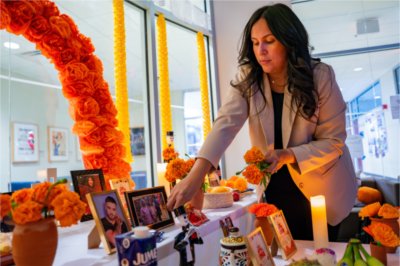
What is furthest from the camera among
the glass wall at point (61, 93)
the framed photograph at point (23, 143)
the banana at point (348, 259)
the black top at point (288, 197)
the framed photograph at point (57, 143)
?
the framed photograph at point (57, 143)

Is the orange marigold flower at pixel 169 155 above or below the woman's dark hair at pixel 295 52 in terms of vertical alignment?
below

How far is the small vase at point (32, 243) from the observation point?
0.69 metres

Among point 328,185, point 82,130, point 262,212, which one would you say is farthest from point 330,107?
point 82,130

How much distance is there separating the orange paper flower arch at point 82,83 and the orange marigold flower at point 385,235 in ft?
3.70

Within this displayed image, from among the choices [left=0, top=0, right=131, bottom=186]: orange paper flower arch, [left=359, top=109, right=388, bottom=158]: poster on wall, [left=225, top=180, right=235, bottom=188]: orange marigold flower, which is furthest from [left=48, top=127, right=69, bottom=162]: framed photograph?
[left=359, top=109, right=388, bottom=158]: poster on wall

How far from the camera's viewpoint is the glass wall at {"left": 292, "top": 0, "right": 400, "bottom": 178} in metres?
4.50

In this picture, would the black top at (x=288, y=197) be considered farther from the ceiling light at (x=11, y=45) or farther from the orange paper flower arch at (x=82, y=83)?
the ceiling light at (x=11, y=45)

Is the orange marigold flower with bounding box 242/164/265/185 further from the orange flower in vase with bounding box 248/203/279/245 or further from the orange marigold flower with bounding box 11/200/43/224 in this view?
the orange marigold flower with bounding box 11/200/43/224

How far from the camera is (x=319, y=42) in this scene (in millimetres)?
5512

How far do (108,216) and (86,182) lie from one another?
43 cm

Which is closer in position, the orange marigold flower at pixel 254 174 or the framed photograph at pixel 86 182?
the orange marigold flower at pixel 254 174

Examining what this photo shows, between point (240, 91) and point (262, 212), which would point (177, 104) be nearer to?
point (240, 91)

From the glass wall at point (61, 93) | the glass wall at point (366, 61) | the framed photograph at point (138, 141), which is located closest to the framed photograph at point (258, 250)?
the glass wall at point (61, 93)

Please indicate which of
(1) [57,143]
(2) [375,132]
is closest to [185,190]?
(1) [57,143]
